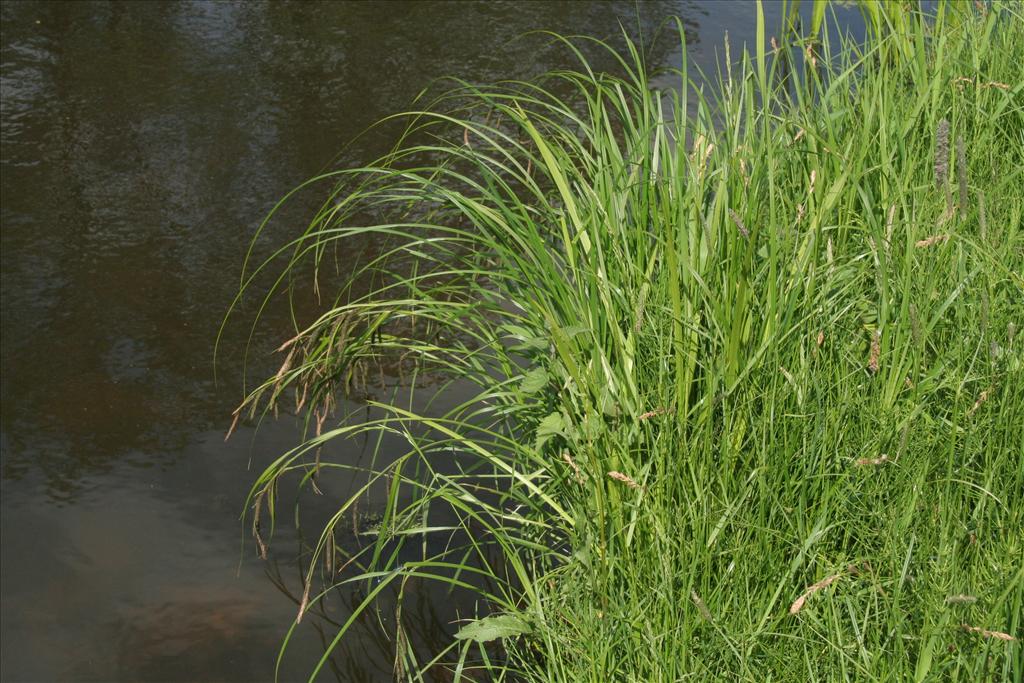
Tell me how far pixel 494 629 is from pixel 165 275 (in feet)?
6.54

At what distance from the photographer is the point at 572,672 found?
1.68 m

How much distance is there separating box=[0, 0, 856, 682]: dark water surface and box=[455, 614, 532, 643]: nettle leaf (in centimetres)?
50

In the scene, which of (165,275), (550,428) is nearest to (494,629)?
(550,428)

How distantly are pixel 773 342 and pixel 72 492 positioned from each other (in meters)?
1.70

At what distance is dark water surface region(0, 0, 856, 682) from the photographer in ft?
7.45

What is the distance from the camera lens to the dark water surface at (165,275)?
227 centimetres

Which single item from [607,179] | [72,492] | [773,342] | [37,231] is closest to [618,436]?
[773,342]

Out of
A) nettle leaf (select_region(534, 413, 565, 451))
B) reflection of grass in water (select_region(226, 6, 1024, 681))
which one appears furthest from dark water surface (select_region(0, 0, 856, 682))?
nettle leaf (select_region(534, 413, 565, 451))

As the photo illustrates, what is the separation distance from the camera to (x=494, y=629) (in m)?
1.73

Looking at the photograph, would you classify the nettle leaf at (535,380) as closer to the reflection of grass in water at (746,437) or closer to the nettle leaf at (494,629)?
the reflection of grass in water at (746,437)

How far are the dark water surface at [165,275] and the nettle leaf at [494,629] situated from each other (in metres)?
0.50

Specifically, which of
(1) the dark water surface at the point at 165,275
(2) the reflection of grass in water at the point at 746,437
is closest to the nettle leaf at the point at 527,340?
(2) the reflection of grass in water at the point at 746,437

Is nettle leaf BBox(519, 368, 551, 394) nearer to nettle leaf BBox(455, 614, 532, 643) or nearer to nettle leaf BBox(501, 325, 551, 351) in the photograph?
nettle leaf BBox(501, 325, 551, 351)

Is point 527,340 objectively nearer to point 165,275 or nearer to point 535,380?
point 535,380
